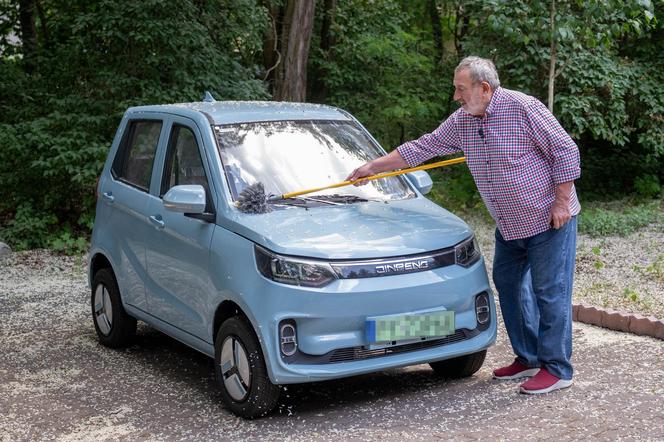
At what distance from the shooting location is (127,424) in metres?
5.34

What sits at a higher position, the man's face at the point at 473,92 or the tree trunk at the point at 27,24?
the tree trunk at the point at 27,24

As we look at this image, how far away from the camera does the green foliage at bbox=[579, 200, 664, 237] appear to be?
36.7 ft

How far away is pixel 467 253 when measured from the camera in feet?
18.0

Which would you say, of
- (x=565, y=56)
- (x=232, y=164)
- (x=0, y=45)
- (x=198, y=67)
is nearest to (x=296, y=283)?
(x=232, y=164)

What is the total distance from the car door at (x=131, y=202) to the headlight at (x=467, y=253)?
2.12 m

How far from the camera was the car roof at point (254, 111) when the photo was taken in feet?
20.0

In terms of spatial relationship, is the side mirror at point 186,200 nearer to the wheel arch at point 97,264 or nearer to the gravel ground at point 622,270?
the wheel arch at point 97,264

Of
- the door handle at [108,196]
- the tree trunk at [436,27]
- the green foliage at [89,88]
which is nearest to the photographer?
the door handle at [108,196]

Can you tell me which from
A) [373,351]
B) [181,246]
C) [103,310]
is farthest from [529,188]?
[103,310]

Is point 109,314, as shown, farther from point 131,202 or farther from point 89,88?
point 89,88

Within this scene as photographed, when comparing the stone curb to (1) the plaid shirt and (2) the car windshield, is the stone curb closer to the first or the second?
(1) the plaid shirt

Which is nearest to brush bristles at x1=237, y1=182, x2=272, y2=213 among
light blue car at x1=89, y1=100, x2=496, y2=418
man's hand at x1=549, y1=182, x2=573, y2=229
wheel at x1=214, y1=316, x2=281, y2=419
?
light blue car at x1=89, y1=100, x2=496, y2=418

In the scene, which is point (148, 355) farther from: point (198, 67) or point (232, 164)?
point (198, 67)

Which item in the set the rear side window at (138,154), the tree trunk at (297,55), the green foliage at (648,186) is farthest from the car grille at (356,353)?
the green foliage at (648,186)
